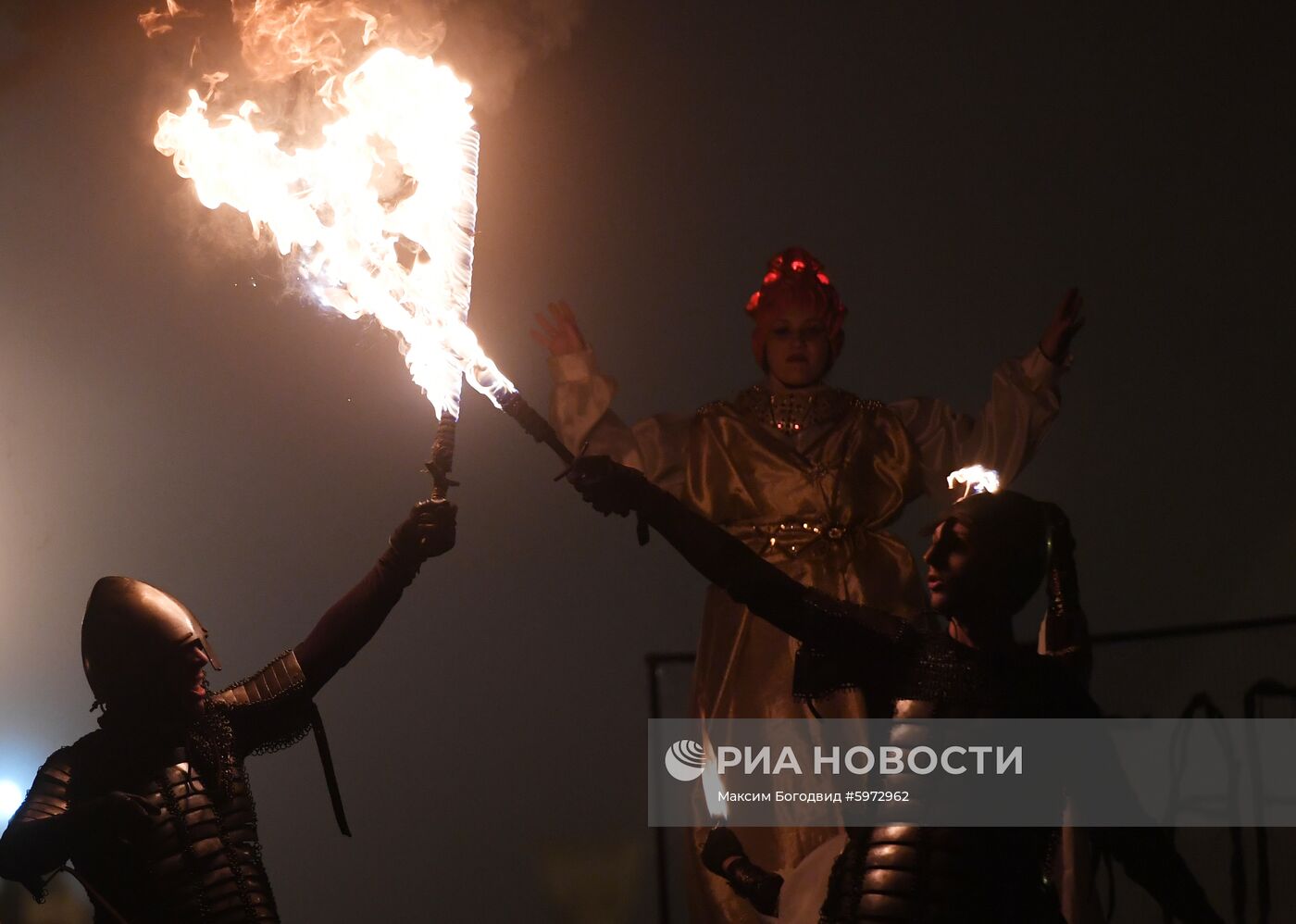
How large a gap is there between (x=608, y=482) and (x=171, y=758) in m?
1.13

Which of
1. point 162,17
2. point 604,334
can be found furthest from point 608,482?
point 162,17

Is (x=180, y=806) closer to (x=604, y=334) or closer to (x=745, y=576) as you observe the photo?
(x=745, y=576)

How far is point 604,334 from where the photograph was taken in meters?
4.87

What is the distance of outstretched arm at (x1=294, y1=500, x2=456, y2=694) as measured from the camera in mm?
3182

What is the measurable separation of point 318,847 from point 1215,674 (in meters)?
2.77

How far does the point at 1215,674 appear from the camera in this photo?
13.8ft

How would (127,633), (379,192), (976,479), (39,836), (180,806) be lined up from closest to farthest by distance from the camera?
(39,836), (180,806), (127,633), (379,192), (976,479)

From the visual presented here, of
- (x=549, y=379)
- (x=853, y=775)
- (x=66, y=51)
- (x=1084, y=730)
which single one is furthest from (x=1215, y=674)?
(x=66, y=51)

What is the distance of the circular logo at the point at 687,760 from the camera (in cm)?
362

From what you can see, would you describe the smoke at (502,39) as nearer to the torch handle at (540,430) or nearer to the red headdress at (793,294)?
the red headdress at (793,294)

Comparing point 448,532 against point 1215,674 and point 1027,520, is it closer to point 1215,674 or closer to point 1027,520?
point 1027,520

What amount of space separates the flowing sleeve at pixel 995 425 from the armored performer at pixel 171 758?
137 cm

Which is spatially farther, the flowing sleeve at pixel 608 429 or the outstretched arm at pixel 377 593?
the flowing sleeve at pixel 608 429

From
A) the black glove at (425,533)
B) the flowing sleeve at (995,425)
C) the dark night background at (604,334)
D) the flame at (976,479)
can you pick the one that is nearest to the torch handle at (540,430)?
the black glove at (425,533)
